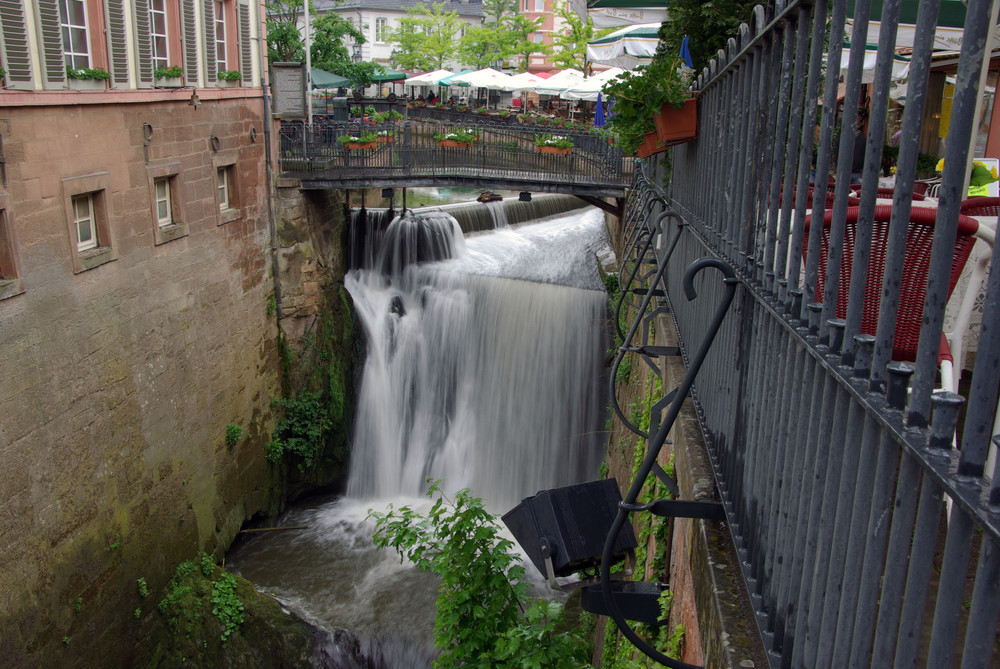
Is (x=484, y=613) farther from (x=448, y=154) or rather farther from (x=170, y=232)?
(x=448, y=154)

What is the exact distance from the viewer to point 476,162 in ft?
48.7

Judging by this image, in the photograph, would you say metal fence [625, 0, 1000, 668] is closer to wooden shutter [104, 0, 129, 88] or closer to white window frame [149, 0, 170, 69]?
wooden shutter [104, 0, 129, 88]

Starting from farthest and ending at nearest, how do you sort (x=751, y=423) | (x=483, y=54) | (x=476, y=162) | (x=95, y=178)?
(x=483, y=54)
(x=476, y=162)
(x=95, y=178)
(x=751, y=423)

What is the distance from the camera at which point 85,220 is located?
30.5 feet

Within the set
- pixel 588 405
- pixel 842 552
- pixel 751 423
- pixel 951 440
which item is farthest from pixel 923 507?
pixel 588 405

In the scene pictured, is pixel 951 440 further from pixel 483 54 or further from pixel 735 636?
pixel 483 54

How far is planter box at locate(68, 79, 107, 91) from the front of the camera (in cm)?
884

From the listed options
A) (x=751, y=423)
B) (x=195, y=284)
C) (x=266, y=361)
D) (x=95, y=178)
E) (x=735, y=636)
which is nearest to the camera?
(x=735, y=636)

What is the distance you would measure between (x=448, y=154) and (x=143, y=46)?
5.78 m

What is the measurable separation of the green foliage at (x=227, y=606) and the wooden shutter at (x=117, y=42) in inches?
251

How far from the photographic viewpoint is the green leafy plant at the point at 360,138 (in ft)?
46.8

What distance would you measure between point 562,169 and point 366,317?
450 centimetres

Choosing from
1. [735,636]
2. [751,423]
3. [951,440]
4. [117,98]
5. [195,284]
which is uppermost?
[117,98]

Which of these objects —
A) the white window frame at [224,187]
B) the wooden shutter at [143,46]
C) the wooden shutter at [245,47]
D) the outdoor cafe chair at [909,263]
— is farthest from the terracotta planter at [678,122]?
the wooden shutter at [245,47]
